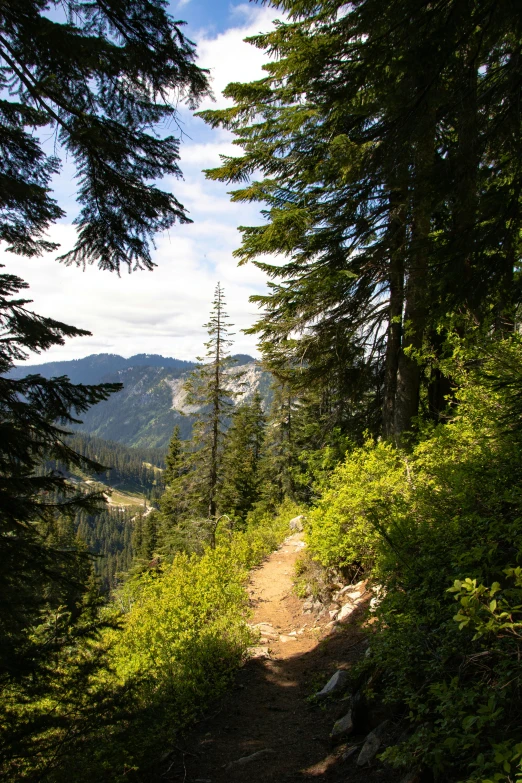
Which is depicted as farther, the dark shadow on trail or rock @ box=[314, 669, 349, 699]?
rock @ box=[314, 669, 349, 699]

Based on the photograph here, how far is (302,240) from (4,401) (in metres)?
6.11

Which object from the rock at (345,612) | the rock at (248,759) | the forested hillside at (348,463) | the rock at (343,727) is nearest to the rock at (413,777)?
the forested hillside at (348,463)

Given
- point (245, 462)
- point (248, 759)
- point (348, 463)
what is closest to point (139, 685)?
point (248, 759)

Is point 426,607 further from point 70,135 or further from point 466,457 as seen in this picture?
point 70,135

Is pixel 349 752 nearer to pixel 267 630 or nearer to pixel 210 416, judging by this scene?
pixel 267 630

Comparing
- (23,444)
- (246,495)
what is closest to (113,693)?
(23,444)

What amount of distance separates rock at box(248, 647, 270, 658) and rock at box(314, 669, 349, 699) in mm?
1855

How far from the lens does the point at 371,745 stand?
3.39m

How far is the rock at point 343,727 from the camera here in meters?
3.97

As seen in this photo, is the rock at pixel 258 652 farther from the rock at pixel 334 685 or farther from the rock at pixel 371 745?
the rock at pixel 371 745

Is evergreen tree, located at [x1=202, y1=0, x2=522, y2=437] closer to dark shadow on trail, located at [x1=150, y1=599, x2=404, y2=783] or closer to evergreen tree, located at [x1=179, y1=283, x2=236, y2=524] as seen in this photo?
dark shadow on trail, located at [x1=150, y1=599, x2=404, y2=783]

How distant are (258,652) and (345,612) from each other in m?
1.62

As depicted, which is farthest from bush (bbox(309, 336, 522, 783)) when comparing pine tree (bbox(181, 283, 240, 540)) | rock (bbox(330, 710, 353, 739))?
pine tree (bbox(181, 283, 240, 540))

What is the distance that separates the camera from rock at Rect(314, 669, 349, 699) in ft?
16.3
